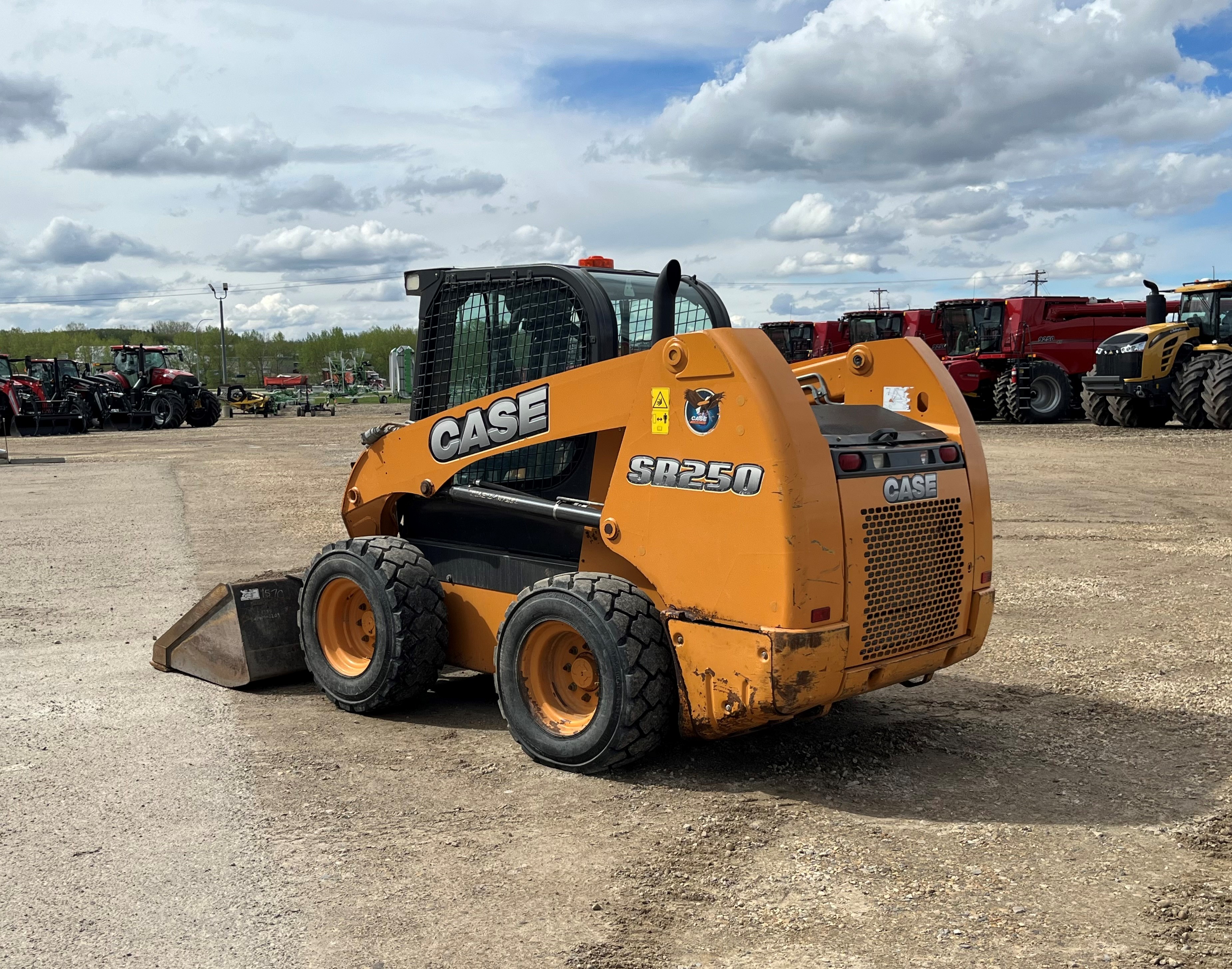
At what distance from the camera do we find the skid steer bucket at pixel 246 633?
6.18 m

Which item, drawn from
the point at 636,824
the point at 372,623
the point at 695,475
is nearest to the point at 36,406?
the point at 372,623

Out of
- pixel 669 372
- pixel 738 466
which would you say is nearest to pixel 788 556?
pixel 738 466

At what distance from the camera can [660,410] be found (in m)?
4.65

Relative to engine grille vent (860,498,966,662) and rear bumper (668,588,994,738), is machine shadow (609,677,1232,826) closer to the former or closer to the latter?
rear bumper (668,588,994,738)

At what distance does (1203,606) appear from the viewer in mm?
8180

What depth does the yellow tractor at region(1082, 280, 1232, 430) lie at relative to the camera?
23.5 meters

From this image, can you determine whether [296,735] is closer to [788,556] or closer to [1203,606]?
[788,556]

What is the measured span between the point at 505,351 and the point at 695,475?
158 cm

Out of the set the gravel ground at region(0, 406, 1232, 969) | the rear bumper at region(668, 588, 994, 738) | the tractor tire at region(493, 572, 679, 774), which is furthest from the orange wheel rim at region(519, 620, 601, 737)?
the rear bumper at region(668, 588, 994, 738)

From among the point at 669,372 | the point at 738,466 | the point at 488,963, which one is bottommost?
the point at 488,963

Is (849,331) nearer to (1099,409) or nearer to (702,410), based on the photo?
(1099,409)

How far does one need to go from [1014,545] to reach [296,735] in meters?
7.57

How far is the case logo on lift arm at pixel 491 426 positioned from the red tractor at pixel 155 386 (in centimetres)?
3462

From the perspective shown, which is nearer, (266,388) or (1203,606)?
(1203,606)
